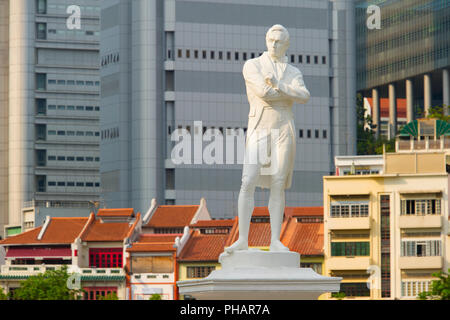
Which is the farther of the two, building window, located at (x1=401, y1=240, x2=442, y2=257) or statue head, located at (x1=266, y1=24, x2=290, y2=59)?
building window, located at (x1=401, y1=240, x2=442, y2=257)

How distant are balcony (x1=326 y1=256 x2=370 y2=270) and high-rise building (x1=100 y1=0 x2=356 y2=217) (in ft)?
77.4

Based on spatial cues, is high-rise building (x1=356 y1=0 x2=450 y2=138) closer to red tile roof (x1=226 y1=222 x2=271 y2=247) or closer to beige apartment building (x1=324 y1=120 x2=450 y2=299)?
beige apartment building (x1=324 y1=120 x2=450 y2=299)

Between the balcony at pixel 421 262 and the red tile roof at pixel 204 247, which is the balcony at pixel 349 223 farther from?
the red tile roof at pixel 204 247

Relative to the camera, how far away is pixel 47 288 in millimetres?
75188

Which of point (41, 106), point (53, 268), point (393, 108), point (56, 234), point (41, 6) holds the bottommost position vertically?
point (53, 268)

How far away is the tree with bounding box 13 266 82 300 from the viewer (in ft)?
242

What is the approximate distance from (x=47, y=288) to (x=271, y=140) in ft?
174

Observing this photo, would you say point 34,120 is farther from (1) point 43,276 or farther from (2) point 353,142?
(1) point 43,276

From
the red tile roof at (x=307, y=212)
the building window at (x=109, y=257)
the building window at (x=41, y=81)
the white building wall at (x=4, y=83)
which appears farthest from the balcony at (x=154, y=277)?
the building window at (x=41, y=81)

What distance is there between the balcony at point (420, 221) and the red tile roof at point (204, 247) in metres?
11.3

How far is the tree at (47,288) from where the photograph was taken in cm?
7362

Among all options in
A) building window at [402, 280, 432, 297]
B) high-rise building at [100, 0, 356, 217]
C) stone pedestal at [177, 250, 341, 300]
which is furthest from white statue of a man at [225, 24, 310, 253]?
high-rise building at [100, 0, 356, 217]

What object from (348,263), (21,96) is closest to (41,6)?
(21,96)

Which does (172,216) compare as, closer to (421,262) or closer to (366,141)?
(421,262)
